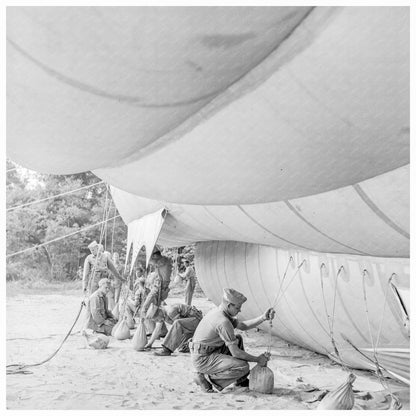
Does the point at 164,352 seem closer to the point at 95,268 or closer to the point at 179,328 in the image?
the point at 179,328

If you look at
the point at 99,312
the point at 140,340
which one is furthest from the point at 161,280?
the point at 140,340

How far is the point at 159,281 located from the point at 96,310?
83 cm

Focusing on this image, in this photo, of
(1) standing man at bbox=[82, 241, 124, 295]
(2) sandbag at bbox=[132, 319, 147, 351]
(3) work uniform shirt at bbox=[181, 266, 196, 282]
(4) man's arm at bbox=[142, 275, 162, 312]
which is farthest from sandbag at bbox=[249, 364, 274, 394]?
(3) work uniform shirt at bbox=[181, 266, 196, 282]

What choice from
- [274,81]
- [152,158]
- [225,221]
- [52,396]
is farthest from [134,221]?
[274,81]

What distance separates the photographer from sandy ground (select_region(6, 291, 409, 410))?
11.6 feet

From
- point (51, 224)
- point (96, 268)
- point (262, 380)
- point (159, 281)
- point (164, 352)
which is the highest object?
point (51, 224)

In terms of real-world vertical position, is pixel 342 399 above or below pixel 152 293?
below

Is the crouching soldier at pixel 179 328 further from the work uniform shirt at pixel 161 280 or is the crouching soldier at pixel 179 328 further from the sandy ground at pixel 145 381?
the work uniform shirt at pixel 161 280

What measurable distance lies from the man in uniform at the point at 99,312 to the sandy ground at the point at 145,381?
292 mm

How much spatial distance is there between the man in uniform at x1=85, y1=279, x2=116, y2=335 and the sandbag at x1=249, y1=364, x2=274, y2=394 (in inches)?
116

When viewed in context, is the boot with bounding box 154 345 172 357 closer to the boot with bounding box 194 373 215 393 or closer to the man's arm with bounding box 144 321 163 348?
the man's arm with bounding box 144 321 163 348

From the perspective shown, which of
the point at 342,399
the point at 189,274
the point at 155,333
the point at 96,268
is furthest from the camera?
the point at 189,274

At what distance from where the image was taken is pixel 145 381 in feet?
13.9

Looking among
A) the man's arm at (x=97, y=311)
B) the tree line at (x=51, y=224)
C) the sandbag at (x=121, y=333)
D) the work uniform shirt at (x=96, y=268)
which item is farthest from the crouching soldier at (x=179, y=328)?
the tree line at (x=51, y=224)
